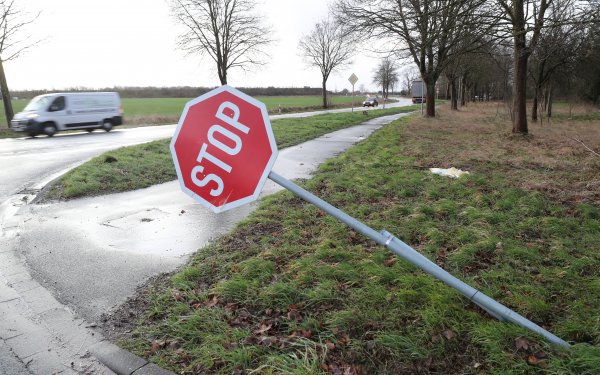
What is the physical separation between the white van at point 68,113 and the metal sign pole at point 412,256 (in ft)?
67.1

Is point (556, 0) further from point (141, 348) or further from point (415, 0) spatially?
point (141, 348)

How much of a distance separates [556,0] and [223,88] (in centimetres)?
1976

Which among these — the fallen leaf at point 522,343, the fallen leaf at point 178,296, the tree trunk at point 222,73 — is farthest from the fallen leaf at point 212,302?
the tree trunk at point 222,73

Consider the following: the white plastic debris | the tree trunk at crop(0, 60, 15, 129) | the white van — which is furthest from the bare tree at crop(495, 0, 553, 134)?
the tree trunk at crop(0, 60, 15, 129)

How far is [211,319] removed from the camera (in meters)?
3.28

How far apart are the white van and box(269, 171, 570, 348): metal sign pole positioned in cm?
2046

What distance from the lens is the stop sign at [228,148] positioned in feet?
7.38

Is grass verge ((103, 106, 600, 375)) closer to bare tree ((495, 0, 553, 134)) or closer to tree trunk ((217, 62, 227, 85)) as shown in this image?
bare tree ((495, 0, 553, 134))

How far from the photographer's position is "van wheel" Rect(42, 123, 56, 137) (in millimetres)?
19188

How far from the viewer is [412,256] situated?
231 centimetres

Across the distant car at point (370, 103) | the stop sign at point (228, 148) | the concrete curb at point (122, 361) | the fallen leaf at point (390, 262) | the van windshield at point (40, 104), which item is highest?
the van windshield at point (40, 104)

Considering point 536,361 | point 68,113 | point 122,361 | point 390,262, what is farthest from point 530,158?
point 68,113

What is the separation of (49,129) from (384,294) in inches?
800

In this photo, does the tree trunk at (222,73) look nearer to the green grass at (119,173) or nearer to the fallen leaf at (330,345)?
the green grass at (119,173)
